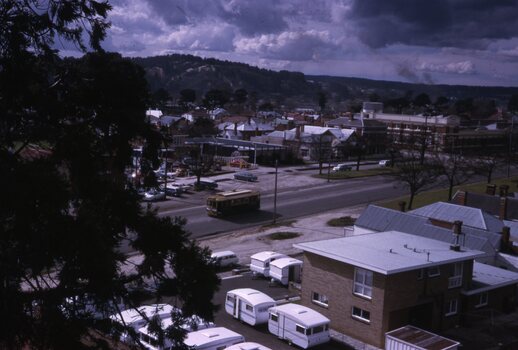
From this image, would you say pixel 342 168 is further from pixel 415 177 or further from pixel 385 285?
pixel 385 285

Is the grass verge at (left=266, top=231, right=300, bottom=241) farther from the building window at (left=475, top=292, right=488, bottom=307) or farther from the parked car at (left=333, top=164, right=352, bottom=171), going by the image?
the parked car at (left=333, top=164, right=352, bottom=171)

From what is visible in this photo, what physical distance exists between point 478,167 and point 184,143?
27108 millimetres

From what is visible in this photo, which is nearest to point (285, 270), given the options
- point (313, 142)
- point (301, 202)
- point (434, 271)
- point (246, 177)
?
point (434, 271)

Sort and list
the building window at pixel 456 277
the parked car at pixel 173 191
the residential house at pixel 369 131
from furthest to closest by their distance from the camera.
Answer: the residential house at pixel 369 131 < the parked car at pixel 173 191 < the building window at pixel 456 277

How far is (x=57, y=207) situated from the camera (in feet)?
18.0

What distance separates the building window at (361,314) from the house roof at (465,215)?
8.91 m

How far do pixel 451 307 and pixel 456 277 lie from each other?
0.90 m

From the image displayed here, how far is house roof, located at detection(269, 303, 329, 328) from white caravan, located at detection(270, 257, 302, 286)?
13.3 feet

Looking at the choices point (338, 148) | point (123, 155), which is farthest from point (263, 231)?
point (338, 148)

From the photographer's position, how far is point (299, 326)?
1481 cm

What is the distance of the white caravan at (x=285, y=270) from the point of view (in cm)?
2012

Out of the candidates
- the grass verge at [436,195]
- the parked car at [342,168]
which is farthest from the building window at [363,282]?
the parked car at [342,168]

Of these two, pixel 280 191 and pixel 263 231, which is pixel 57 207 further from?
pixel 280 191

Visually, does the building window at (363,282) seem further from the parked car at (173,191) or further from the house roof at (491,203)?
the parked car at (173,191)
